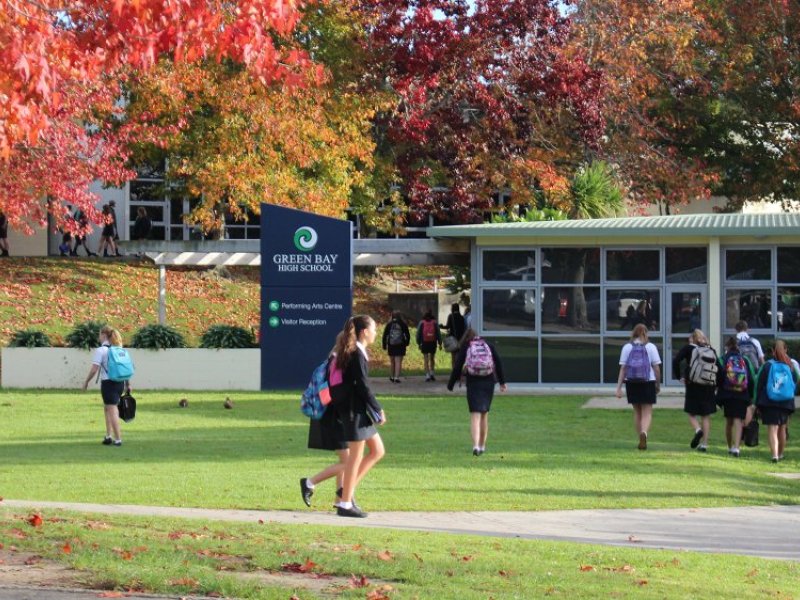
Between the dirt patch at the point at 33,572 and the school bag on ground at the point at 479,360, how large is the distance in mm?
8285

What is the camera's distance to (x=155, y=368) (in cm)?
2844

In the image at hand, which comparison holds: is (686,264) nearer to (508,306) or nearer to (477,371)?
(508,306)

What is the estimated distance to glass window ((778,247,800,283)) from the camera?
28.1m

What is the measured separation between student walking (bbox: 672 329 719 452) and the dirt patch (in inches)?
430

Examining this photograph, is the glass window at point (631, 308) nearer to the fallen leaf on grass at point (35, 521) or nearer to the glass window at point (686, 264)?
the glass window at point (686, 264)

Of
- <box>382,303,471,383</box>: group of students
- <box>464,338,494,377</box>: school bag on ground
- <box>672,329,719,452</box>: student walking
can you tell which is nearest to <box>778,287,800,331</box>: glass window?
<box>382,303,471,383</box>: group of students

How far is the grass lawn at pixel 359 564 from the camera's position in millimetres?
8320

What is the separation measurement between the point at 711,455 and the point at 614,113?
2402 cm

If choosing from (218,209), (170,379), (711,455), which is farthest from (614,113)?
(711,455)

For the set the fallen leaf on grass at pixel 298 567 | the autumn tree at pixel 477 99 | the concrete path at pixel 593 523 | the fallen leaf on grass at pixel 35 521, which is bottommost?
the concrete path at pixel 593 523

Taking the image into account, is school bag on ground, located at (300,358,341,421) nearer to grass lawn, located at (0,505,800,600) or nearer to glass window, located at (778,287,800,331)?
grass lawn, located at (0,505,800,600)

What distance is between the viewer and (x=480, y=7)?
38406 millimetres

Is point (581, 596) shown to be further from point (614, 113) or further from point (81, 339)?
point (614, 113)

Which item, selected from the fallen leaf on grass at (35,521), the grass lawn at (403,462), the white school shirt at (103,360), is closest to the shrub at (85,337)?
the grass lawn at (403,462)
